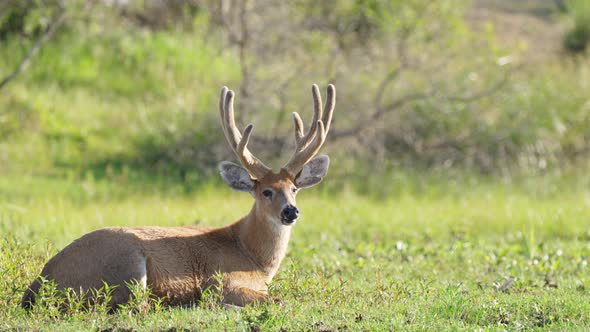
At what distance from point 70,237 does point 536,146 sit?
9.27m

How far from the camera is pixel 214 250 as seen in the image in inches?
296

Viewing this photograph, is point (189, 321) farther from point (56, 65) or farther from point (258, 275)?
point (56, 65)

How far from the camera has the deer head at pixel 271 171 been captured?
7.59 m

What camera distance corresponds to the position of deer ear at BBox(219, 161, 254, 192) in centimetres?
788

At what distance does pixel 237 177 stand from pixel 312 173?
0.69 meters

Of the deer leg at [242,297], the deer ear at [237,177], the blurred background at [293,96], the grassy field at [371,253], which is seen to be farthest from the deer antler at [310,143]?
the blurred background at [293,96]

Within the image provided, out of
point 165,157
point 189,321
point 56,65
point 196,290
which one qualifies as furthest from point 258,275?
point 56,65

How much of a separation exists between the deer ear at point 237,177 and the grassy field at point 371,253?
2.65 ft

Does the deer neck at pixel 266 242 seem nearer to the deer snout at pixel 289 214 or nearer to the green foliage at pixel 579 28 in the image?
the deer snout at pixel 289 214

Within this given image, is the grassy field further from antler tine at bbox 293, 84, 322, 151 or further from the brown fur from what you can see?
antler tine at bbox 293, 84, 322, 151

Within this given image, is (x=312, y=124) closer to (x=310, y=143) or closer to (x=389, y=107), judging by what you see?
(x=310, y=143)

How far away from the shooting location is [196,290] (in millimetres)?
7211

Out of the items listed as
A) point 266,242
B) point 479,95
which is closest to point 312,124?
point 266,242

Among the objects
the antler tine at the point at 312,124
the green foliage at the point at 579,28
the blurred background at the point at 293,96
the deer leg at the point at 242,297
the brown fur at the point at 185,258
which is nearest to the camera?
the brown fur at the point at 185,258
